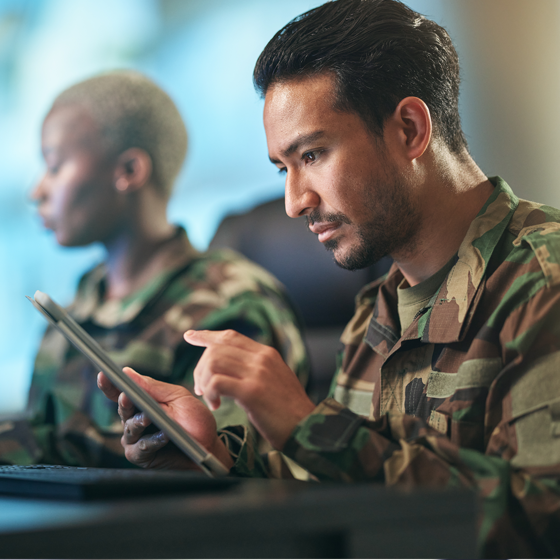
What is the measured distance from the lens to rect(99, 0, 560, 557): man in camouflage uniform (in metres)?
0.56

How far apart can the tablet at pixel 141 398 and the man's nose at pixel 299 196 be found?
1.20ft

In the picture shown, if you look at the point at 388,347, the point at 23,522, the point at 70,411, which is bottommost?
the point at 70,411

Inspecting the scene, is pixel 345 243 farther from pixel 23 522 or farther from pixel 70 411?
pixel 70 411

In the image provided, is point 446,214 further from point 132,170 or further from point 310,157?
point 132,170

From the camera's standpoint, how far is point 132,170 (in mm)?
1588

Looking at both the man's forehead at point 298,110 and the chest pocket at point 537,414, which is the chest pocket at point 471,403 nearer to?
the chest pocket at point 537,414

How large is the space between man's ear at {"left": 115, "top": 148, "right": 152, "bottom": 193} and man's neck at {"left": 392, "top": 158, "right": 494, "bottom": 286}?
3.08 ft

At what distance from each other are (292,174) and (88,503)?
530 mm

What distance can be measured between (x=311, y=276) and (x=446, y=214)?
2.39 ft

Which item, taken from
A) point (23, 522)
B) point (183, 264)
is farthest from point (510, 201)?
point (183, 264)

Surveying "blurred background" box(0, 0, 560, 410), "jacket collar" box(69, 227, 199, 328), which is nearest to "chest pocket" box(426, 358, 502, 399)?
"jacket collar" box(69, 227, 199, 328)

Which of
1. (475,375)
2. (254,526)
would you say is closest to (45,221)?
(475,375)

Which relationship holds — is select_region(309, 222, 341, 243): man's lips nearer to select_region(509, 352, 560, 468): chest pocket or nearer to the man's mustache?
the man's mustache

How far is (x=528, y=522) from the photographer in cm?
54
